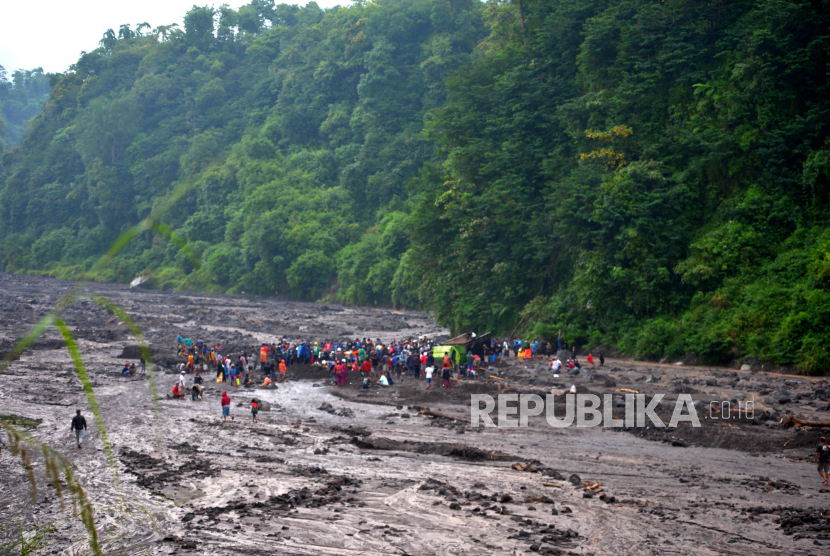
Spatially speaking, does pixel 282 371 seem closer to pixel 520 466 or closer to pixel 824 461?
pixel 520 466

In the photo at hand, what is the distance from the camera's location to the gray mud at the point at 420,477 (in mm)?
10109

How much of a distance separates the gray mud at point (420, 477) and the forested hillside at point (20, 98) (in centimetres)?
13064

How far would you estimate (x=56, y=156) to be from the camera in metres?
83.6

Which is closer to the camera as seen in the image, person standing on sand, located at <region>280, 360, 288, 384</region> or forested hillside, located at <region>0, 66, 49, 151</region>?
person standing on sand, located at <region>280, 360, 288, 384</region>

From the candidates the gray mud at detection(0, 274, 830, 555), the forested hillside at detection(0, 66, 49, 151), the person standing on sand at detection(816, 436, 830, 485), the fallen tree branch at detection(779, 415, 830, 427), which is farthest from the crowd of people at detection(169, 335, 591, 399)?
the forested hillside at detection(0, 66, 49, 151)

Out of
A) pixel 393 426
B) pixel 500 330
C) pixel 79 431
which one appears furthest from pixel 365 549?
pixel 500 330

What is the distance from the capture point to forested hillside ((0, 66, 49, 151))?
138000 mm

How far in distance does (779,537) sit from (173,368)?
83.0 feet

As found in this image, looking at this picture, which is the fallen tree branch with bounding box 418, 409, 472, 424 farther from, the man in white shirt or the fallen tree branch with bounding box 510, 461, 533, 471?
the fallen tree branch with bounding box 510, 461, 533, 471

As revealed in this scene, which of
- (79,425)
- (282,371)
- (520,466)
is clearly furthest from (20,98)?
(520,466)

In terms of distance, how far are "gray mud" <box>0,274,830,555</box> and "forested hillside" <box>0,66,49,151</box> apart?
131 meters

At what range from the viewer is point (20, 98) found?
15850 centimetres

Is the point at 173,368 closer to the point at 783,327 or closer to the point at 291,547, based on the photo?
the point at 291,547

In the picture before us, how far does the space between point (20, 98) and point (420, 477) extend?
181 metres
